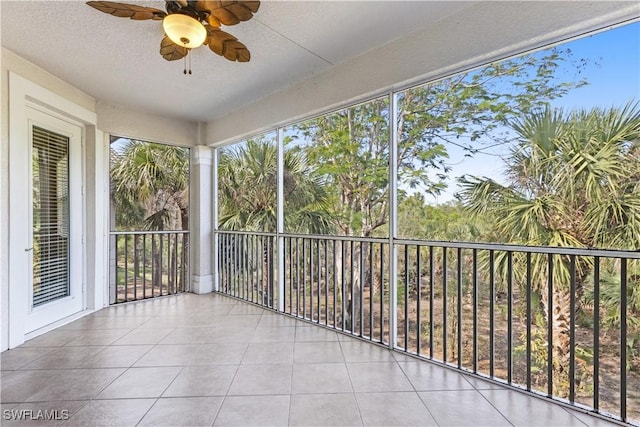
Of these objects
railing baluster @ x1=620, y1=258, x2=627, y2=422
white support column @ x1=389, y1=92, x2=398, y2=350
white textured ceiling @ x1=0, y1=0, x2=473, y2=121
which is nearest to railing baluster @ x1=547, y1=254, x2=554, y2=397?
railing baluster @ x1=620, y1=258, x2=627, y2=422

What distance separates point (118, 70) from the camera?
9.95ft

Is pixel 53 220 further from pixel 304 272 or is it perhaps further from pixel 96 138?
pixel 304 272

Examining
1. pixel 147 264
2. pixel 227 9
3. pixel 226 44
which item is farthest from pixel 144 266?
pixel 227 9

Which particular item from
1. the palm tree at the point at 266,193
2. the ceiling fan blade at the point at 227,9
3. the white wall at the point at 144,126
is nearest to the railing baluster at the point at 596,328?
the ceiling fan blade at the point at 227,9

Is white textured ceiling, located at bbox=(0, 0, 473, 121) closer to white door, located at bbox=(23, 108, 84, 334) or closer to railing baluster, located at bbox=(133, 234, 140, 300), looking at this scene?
white door, located at bbox=(23, 108, 84, 334)

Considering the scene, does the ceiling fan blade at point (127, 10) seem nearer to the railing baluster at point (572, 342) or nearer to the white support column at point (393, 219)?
the white support column at point (393, 219)

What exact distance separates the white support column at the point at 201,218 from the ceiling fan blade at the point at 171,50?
247 centimetres

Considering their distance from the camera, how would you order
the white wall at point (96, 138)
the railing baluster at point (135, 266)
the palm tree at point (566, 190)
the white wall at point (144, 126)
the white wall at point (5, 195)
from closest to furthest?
the palm tree at point (566, 190) → the white wall at point (5, 195) → the white wall at point (96, 138) → the white wall at point (144, 126) → the railing baluster at point (135, 266)

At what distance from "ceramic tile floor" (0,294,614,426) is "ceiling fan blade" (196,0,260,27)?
7.63ft

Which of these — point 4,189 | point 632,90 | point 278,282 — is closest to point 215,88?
point 4,189

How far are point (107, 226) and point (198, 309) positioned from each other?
1.59m

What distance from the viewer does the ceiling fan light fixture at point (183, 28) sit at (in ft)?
5.81

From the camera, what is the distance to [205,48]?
263 centimetres

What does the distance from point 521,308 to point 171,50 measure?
3469 mm
